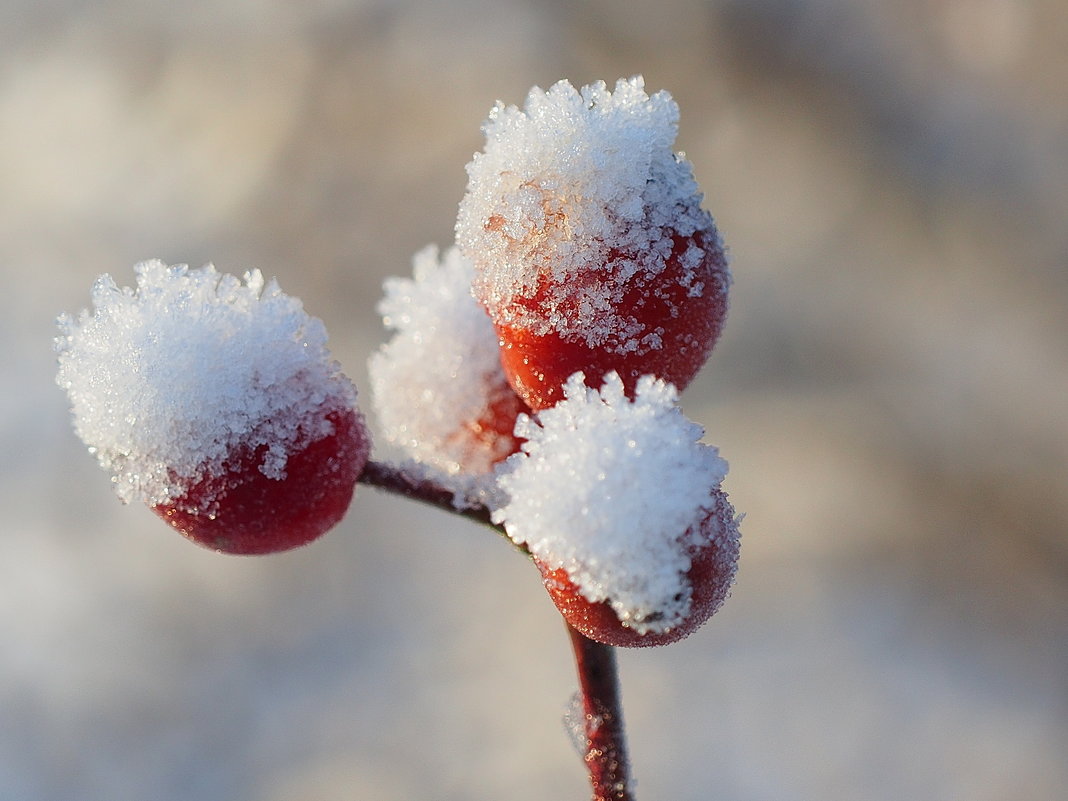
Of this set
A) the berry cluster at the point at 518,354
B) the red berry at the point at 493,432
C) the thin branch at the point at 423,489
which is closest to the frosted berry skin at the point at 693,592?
the berry cluster at the point at 518,354

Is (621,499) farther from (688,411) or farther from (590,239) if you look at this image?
(688,411)

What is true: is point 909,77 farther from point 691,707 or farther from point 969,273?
point 691,707

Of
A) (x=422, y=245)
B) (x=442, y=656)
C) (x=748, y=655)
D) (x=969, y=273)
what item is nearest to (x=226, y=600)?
(x=442, y=656)

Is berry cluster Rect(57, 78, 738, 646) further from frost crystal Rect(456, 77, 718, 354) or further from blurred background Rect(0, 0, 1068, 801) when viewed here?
blurred background Rect(0, 0, 1068, 801)

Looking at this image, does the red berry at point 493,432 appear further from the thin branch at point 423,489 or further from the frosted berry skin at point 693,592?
the frosted berry skin at point 693,592

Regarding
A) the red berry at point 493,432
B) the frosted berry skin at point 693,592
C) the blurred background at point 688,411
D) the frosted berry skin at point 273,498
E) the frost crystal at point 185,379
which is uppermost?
the blurred background at point 688,411

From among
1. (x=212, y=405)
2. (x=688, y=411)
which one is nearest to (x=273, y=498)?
(x=212, y=405)
